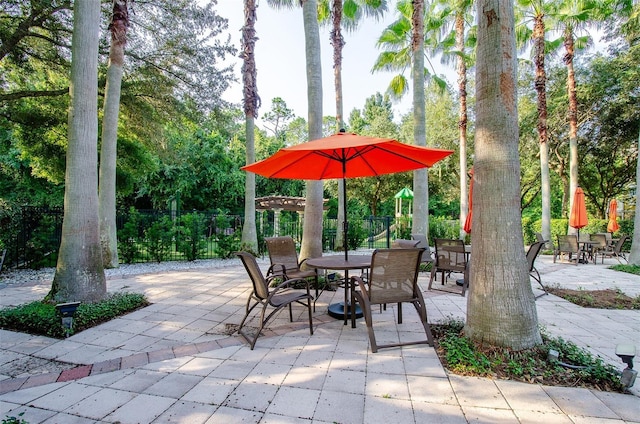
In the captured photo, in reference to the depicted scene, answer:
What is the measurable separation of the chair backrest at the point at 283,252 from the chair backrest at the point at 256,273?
53.0 inches

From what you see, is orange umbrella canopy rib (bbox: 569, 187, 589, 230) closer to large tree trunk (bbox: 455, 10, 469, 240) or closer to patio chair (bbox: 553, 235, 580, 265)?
patio chair (bbox: 553, 235, 580, 265)

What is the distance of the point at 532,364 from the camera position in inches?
103

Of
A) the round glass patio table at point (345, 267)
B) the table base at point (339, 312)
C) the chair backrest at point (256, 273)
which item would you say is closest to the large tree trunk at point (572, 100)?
the table base at point (339, 312)

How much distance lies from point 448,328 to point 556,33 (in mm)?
13960

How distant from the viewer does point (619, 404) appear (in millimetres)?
2150

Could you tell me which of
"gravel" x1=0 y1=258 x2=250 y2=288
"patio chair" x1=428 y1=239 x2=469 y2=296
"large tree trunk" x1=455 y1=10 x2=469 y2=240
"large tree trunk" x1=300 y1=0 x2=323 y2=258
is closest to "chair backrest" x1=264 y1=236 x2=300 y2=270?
"large tree trunk" x1=300 y1=0 x2=323 y2=258

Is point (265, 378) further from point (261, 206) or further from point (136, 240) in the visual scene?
point (261, 206)

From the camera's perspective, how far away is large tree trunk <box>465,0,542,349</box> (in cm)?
279

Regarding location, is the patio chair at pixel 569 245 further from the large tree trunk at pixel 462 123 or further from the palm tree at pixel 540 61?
the large tree trunk at pixel 462 123

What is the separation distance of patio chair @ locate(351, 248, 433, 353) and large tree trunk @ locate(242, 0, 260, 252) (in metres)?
6.71

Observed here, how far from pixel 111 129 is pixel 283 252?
5245 mm

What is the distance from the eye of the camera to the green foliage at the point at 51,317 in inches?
137

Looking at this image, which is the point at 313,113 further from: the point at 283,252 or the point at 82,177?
the point at 82,177

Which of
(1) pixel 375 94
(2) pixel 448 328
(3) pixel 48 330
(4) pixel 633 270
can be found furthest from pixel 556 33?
(1) pixel 375 94
